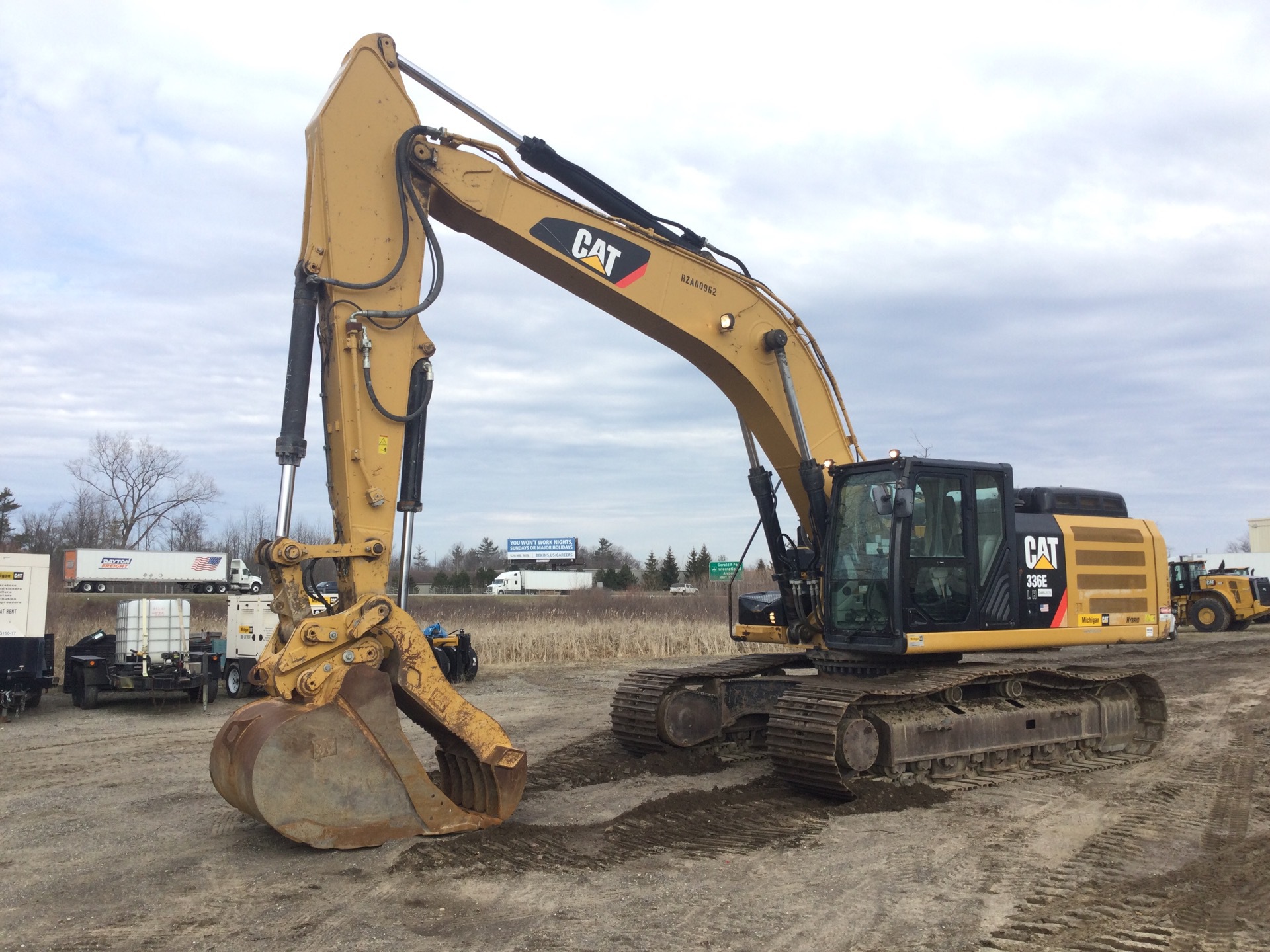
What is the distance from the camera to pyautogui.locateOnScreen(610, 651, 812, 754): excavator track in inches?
373

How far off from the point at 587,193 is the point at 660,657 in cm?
1465

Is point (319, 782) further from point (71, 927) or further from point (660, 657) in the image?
point (660, 657)

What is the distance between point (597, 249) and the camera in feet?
25.9

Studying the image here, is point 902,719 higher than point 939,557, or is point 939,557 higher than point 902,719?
point 939,557

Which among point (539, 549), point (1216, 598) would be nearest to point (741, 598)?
point (1216, 598)

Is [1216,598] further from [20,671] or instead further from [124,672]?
[20,671]

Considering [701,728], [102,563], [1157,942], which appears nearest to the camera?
[1157,942]

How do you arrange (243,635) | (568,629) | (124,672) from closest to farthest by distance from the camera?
(124,672)
(243,635)
(568,629)

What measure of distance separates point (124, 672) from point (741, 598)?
30.3ft

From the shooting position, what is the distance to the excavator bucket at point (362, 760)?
5902 millimetres

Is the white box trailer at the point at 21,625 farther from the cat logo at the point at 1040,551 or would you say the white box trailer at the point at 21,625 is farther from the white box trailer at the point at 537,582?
the white box trailer at the point at 537,582

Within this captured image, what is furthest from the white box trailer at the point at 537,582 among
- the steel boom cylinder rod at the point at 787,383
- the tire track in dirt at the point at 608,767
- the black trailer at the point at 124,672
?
the steel boom cylinder rod at the point at 787,383

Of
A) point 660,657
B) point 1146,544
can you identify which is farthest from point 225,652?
point 1146,544

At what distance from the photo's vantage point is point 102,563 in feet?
150
